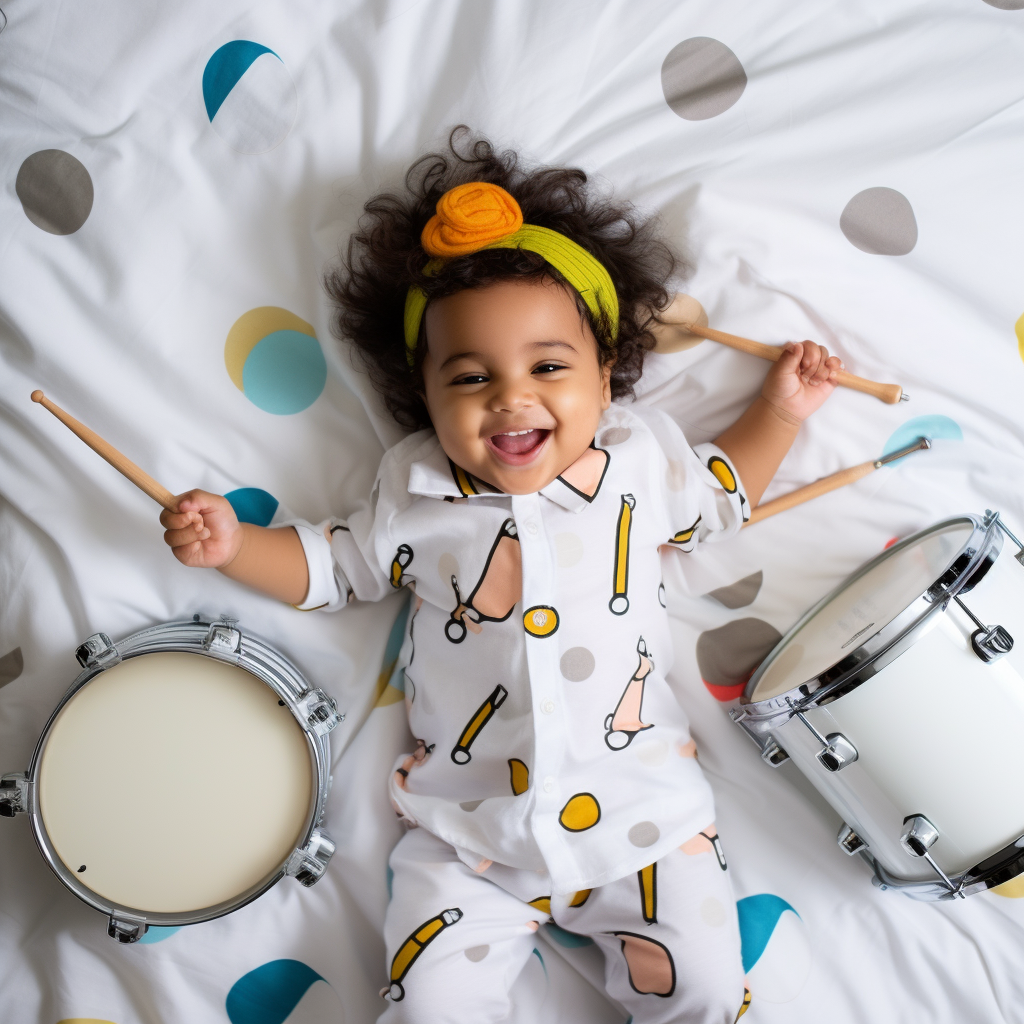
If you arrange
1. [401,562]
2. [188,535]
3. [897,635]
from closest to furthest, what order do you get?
1. [897,635]
2. [188,535]
3. [401,562]

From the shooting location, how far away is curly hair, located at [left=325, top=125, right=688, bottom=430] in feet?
3.37

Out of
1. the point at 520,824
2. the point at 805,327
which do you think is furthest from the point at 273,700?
the point at 805,327

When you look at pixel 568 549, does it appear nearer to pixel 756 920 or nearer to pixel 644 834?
pixel 644 834

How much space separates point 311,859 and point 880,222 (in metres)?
1.11

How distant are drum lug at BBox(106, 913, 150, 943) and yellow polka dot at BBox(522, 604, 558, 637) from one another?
59cm

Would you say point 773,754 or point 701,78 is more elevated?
point 701,78

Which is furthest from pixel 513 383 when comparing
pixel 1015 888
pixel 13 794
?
pixel 1015 888

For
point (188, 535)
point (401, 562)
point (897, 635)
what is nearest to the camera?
point (897, 635)

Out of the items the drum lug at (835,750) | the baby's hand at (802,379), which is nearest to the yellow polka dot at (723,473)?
the baby's hand at (802,379)

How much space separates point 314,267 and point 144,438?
32 centimetres

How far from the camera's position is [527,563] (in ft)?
3.21

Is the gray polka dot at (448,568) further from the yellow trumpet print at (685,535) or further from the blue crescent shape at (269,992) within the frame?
the blue crescent shape at (269,992)

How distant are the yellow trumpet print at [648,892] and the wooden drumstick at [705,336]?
2.25 feet

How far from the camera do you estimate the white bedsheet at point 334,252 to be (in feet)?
3.34
